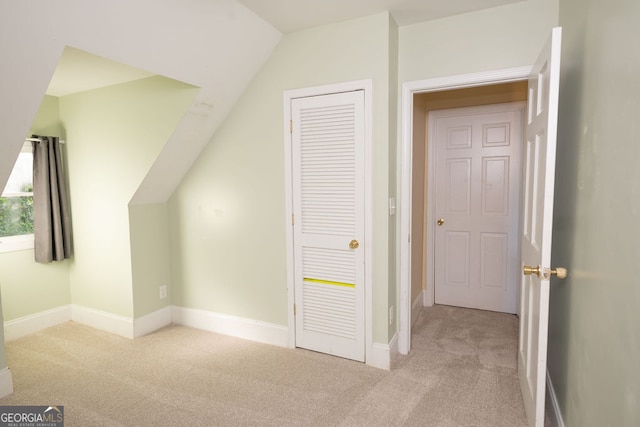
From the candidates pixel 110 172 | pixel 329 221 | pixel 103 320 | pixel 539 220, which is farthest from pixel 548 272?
pixel 103 320

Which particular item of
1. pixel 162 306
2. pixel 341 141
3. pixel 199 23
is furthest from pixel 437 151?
pixel 162 306

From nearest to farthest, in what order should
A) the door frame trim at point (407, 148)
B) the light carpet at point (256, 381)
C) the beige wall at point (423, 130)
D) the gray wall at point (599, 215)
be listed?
1. the gray wall at point (599, 215)
2. the light carpet at point (256, 381)
3. the door frame trim at point (407, 148)
4. the beige wall at point (423, 130)

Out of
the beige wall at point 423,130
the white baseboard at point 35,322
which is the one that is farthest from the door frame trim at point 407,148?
the white baseboard at point 35,322

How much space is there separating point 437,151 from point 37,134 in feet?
12.6

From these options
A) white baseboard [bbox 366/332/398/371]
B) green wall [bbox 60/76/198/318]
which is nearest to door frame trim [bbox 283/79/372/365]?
white baseboard [bbox 366/332/398/371]

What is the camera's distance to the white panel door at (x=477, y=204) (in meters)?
3.53

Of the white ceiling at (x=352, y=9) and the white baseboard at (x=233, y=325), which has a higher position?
the white ceiling at (x=352, y=9)

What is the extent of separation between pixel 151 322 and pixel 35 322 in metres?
1.06

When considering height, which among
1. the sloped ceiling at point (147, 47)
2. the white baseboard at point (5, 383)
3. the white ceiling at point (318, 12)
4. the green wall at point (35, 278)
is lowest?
the white baseboard at point (5, 383)

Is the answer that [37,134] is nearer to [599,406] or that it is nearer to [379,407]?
[379,407]

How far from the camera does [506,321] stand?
3.42 m

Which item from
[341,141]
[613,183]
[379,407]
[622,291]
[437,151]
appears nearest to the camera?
[622,291]

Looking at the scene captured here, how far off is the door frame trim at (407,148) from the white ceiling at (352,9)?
1.33ft

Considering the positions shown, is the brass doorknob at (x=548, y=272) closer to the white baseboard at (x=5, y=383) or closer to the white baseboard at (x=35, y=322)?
the white baseboard at (x=5, y=383)
